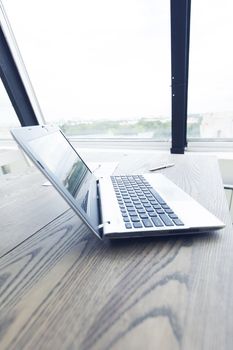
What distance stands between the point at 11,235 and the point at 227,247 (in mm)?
457

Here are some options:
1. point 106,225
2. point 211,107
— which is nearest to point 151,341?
point 106,225

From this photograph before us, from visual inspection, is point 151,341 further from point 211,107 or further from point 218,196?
point 211,107

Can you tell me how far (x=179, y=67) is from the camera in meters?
1.39

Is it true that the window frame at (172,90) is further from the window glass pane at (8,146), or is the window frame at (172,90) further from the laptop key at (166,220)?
the laptop key at (166,220)

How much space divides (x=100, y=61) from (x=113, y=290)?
1.68m

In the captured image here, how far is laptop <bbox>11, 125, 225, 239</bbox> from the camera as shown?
1.45 feet

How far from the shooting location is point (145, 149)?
1.83 meters

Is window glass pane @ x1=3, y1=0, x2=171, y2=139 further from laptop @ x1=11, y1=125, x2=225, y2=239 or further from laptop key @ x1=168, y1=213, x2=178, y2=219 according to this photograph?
laptop key @ x1=168, y1=213, x2=178, y2=219

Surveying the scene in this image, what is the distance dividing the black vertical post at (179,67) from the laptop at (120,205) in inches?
38.7

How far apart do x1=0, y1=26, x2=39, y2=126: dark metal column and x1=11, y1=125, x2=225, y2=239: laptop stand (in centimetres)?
153

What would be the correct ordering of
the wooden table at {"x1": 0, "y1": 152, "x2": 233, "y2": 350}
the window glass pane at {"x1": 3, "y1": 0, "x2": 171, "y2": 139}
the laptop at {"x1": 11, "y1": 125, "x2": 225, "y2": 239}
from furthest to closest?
the window glass pane at {"x1": 3, "y1": 0, "x2": 171, "y2": 139}, the laptop at {"x1": 11, "y1": 125, "x2": 225, "y2": 239}, the wooden table at {"x1": 0, "y1": 152, "x2": 233, "y2": 350}

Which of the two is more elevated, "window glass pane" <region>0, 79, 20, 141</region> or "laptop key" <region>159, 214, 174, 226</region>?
"laptop key" <region>159, 214, 174, 226</region>

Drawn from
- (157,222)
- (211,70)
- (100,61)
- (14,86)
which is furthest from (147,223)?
(14,86)

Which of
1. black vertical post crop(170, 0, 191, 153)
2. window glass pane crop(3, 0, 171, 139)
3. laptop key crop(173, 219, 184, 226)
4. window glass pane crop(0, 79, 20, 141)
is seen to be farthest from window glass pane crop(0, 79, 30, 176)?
laptop key crop(173, 219, 184, 226)
